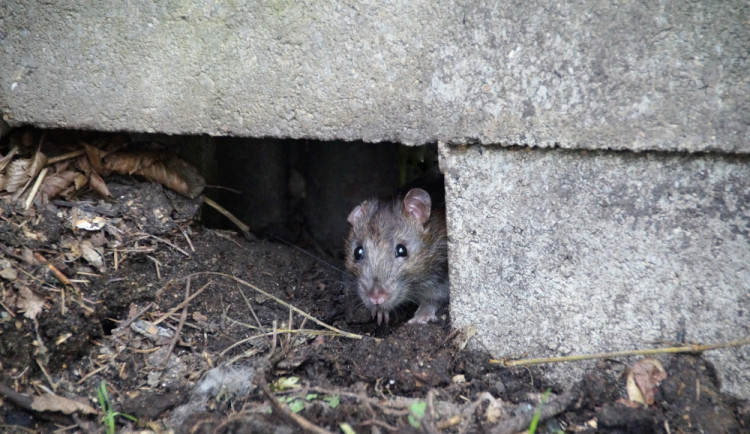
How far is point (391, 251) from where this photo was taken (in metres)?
4.46

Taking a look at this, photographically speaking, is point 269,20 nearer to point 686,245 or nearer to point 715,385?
point 686,245

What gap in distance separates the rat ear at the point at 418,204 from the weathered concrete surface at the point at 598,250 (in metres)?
0.97

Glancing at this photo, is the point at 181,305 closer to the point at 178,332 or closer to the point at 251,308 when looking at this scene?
the point at 178,332

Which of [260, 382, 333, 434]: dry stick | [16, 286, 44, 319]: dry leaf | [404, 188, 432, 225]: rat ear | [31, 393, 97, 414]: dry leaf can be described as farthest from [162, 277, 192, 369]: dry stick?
[404, 188, 432, 225]: rat ear

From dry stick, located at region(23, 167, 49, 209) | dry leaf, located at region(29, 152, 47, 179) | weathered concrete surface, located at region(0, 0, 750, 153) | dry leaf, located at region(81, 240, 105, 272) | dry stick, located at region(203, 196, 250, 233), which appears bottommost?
dry leaf, located at region(81, 240, 105, 272)

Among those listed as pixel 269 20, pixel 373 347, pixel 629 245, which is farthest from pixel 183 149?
pixel 629 245

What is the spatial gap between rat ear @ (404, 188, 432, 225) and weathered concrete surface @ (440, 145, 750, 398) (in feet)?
3.19

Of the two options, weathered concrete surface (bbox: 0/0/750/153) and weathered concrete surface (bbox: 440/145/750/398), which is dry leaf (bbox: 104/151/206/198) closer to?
weathered concrete surface (bbox: 0/0/750/153)

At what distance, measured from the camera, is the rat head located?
4.35m

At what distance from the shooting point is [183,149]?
4.68 metres

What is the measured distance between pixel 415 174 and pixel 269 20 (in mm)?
3005

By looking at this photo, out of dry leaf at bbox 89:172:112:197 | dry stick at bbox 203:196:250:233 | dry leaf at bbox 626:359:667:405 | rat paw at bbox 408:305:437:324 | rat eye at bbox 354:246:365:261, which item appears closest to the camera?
dry leaf at bbox 626:359:667:405

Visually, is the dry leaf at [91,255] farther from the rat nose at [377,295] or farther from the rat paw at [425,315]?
the rat paw at [425,315]

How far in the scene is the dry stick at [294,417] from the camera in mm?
2893
